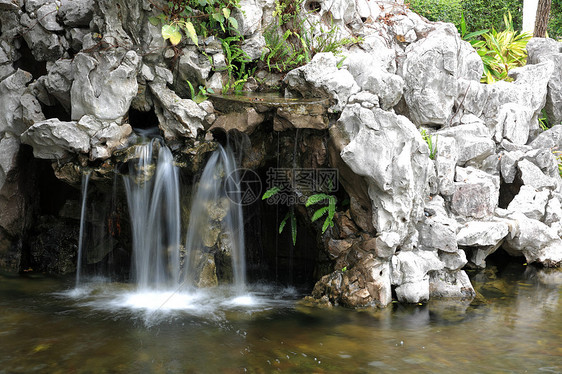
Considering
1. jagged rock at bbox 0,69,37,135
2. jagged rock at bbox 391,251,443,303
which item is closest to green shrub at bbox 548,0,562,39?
jagged rock at bbox 391,251,443,303

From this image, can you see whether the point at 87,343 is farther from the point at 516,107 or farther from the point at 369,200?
the point at 516,107

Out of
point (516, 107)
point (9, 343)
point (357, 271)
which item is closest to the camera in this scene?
point (9, 343)

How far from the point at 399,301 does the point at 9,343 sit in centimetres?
503

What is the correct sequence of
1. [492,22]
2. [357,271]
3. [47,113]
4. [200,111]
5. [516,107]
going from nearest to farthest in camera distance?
1. [357,271]
2. [200,111]
3. [47,113]
4. [516,107]
5. [492,22]

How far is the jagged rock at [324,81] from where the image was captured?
7.51m

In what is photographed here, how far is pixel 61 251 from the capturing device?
29.6 feet

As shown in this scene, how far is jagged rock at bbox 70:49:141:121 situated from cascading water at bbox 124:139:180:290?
2.49 ft

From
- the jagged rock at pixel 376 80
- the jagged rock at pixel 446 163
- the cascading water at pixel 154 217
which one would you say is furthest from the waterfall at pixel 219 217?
the jagged rock at pixel 446 163

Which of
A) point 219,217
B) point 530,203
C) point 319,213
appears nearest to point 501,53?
point 530,203

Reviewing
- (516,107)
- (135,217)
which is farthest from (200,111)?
(516,107)

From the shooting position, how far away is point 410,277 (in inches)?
283

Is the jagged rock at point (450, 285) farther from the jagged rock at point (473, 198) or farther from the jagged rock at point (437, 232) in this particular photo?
the jagged rock at point (473, 198)

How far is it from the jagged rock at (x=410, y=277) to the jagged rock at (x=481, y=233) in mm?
1251

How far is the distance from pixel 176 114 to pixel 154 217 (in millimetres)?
1631
